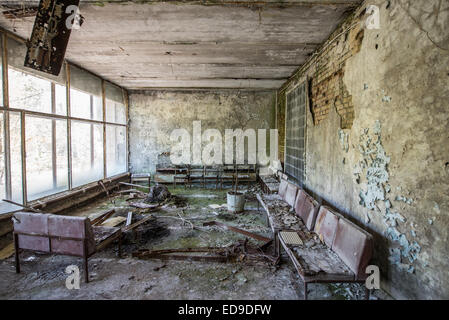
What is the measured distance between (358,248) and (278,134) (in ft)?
21.6

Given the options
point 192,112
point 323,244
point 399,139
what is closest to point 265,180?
point 192,112

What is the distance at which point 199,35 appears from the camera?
406 cm

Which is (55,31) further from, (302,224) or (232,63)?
(302,224)

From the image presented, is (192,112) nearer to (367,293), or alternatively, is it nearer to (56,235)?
(56,235)

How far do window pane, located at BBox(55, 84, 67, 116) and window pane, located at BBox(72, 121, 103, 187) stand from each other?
51 cm

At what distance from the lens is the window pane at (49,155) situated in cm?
551

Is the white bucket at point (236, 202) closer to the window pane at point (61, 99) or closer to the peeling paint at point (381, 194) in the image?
the peeling paint at point (381, 194)

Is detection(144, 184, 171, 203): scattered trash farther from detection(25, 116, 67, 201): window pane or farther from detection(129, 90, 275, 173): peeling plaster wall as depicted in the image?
detection(129, 90, 275, 173): peeling plaster wall

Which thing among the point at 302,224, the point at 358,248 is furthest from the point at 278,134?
the point at 358,248

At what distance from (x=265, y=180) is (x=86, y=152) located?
5436 millimetres

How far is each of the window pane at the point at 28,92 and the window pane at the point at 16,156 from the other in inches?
10.5

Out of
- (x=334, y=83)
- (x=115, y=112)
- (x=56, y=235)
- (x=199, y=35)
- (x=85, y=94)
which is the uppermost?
(x=199, y=35)

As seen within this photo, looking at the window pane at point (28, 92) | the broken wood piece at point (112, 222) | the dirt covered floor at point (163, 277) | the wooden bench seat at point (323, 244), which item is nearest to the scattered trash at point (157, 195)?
the broken wood piece at point (112, 222)

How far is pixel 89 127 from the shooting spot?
6.98 m
